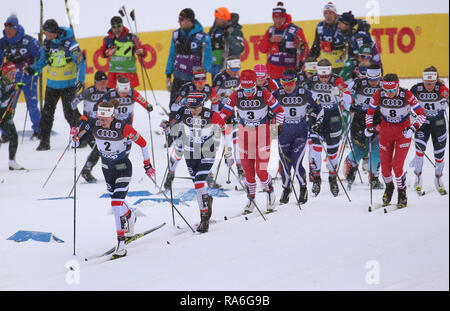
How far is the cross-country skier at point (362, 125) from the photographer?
426 inches

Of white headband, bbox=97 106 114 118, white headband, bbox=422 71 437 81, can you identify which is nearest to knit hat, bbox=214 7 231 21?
white headband, bbox=422 71 437 81

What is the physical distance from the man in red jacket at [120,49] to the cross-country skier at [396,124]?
228 inches

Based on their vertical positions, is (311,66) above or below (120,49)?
below

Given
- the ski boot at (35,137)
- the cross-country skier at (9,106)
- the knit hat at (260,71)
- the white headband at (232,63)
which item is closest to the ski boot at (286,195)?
the knit hat at (260,71)

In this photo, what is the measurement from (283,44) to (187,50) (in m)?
1.74

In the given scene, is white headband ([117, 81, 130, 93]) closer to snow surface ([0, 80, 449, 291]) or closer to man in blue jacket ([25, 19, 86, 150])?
snow surface ([0, 80, 449, 291])

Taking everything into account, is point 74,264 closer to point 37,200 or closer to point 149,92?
point 37,200

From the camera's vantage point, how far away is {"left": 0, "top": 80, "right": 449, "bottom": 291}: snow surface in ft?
22.2

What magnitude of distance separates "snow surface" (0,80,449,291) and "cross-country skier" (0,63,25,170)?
1.43 metres

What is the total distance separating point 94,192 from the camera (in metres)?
11.1

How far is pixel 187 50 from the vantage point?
13.0m

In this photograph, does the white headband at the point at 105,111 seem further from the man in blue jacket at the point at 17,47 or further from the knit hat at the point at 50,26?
the man in blue jacket at the point at 17,47

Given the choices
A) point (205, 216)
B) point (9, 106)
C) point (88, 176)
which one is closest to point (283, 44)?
point (88, 176)

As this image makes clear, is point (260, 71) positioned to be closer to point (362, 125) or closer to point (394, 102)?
point (394, 102)
